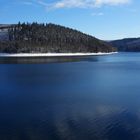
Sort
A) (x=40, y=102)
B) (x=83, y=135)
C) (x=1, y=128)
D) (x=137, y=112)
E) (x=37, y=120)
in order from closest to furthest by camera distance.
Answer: (x=83, y=135) → (x=1, y=128) → (x=37, y=120) → (x=137, y=112) → (x=40, y=102)

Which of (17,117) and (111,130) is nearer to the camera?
(111,130)

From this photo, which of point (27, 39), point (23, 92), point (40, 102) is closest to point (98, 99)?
point (40, 102)

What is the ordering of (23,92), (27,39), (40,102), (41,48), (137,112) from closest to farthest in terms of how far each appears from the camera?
(137,112) → (40,102) → (23,92) → (41,48) → (27,39)

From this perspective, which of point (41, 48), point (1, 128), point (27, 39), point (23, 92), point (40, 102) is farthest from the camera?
point (27, 39)

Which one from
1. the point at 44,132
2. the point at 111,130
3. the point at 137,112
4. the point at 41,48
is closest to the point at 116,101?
the point at 137,112

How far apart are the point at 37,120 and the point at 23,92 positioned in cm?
1377

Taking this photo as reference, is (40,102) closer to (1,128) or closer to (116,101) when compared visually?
(116,101)

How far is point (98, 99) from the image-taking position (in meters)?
31.9

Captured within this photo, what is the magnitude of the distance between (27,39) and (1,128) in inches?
6836

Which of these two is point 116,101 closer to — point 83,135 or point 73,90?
point 73,90

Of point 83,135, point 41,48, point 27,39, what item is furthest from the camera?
point 27,39

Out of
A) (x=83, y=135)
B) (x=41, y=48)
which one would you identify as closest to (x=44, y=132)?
(x=83, y=135)

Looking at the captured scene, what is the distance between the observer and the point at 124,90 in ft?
127

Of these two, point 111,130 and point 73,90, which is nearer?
point 111,130
